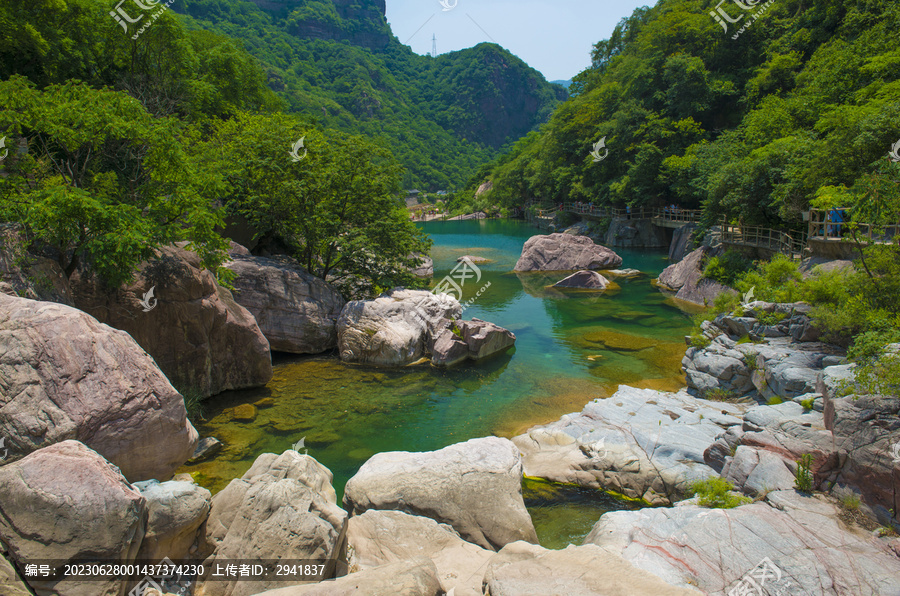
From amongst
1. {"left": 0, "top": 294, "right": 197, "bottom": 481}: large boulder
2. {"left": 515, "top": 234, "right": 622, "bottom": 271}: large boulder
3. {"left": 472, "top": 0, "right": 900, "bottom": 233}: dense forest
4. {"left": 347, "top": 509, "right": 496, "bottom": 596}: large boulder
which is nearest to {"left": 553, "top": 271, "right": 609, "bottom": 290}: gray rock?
{"left": 515, "top": 234, "right": 622, "bottom": 271}: large boulder

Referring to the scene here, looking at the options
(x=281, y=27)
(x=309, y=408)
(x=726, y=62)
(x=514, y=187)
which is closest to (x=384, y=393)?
(x=309, y=408)

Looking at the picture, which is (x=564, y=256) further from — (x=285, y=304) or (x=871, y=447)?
(x=871, y=447)

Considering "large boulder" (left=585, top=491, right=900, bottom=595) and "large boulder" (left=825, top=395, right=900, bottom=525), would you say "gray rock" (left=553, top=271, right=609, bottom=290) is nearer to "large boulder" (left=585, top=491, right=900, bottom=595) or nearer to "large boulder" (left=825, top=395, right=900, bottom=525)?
"large boulder" (left=825, top=395, right=900, bottom=525)

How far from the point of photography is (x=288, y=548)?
19.0ft

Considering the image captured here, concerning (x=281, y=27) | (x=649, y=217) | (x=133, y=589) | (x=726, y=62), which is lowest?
(x=133, y=589)

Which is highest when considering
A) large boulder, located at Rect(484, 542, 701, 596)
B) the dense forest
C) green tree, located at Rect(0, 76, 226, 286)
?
the dense forest

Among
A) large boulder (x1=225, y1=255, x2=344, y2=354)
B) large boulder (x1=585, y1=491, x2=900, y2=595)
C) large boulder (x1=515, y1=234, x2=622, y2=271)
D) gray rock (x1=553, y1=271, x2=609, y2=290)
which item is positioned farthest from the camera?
large boulder (x1=515, y1=234, x2=622, y2=271)

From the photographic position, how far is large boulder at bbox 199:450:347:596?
5824 mm

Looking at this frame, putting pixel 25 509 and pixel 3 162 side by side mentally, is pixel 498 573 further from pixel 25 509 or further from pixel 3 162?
pixel 3 162

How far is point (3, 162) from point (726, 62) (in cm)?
5347

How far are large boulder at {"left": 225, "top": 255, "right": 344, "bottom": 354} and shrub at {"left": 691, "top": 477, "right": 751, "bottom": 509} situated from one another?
12.6 m

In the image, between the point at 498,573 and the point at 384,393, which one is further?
the point at 384,393

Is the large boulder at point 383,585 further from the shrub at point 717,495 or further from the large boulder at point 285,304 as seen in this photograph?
the large boulder at point 285,304

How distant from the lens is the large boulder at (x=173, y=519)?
19.8 feet
